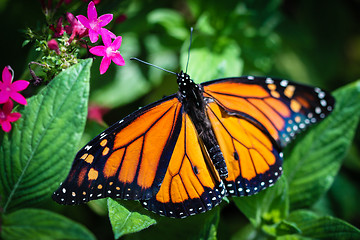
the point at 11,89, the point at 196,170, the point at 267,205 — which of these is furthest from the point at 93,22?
the point at 267,205

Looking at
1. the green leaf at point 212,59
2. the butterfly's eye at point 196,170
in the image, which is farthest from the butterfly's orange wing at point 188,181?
the green leaf at point 212,59

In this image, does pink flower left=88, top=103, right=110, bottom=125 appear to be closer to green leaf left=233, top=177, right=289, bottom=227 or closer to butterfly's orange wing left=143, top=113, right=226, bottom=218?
butterfly's orange wing left=143, top=113, right=226, bottom=218

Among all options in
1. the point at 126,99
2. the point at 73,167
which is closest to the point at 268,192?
the point at 73,167

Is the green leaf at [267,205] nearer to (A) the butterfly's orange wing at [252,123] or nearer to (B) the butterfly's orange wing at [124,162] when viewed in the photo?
(A) the butterfly's orange wing at [252,123]

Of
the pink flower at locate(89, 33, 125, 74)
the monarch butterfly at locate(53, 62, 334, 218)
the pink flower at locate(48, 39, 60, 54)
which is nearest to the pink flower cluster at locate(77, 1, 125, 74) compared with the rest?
the pink flower at locate(89, 33, 125, 74)

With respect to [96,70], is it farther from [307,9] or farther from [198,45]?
[307,9]

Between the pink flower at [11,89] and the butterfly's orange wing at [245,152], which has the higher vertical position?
the pink flower at [11,89]
